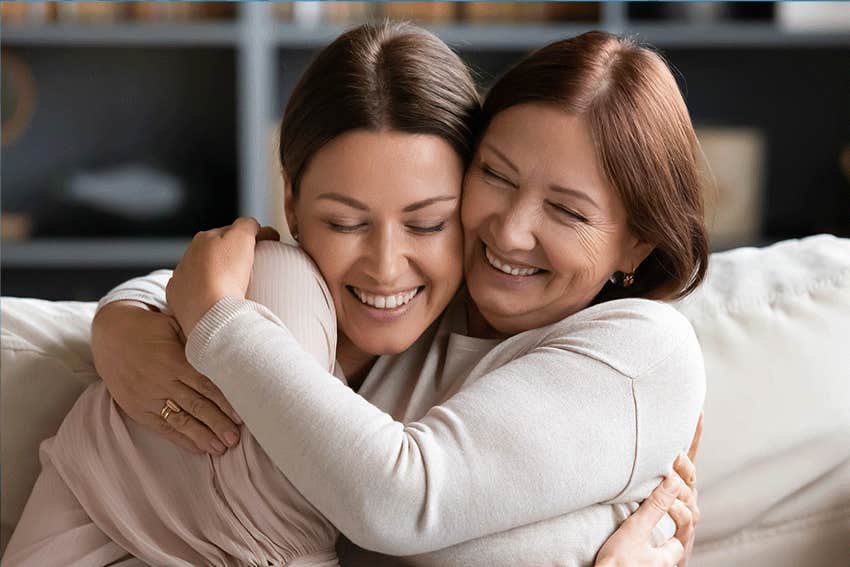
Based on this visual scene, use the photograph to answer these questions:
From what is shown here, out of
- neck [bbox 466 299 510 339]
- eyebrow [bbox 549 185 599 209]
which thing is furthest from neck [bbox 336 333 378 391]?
eyebrow [bbox 549 185 599 209]

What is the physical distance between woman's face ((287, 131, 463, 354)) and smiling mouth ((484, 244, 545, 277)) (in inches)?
1.7

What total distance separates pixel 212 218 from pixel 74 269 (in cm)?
57

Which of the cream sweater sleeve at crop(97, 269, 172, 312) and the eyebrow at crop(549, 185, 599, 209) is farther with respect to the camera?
the cream sweater sleeve at crop(97, 269, 172, 312)

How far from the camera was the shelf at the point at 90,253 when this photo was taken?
3.87 m

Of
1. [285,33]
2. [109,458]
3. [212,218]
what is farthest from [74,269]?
[109,458]

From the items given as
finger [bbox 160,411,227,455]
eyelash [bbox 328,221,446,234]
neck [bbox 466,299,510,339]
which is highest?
eyelash [bbox 328,221,446,234]

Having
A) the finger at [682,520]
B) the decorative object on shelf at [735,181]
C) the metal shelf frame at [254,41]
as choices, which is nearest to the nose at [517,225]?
the finger at [682,520]

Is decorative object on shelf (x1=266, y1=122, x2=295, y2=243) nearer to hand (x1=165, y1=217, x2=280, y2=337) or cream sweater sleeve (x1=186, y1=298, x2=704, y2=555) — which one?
hand (x1=165, y1=217, x2=280, y2=337)

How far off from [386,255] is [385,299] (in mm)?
65

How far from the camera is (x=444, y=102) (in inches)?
54.2

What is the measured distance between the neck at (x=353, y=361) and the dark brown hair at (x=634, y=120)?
35cm

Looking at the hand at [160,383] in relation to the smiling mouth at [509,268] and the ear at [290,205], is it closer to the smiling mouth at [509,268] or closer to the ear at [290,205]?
the ear at [290,205]

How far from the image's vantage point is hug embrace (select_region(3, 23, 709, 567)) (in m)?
1.17

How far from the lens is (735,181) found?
4.00 metres
